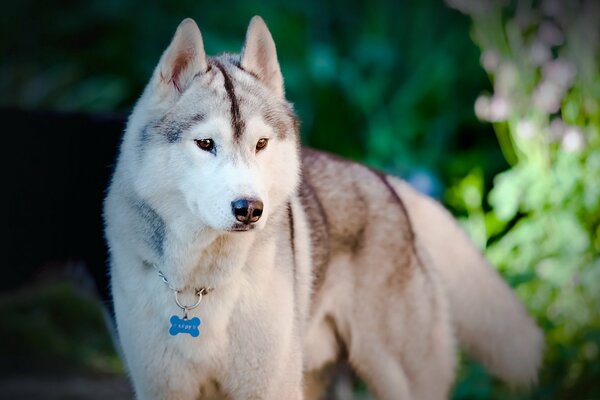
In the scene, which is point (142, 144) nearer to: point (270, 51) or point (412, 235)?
point (270, 51)

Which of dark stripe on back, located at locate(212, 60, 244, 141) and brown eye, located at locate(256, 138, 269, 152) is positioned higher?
dark stripe on back, located at locate(212, 60, 244, 141)

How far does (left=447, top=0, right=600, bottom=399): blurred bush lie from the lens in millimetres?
5648

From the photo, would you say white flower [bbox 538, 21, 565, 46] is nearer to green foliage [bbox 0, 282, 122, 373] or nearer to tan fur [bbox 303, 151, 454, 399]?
tan fur [bbox 303, 151, 454, 399]

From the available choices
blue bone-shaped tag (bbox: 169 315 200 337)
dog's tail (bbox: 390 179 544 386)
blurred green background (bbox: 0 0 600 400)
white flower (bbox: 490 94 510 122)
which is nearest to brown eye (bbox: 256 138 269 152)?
blue bone-shaped tag (bbox: 169 315 200 337)

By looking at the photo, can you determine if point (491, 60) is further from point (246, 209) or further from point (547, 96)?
point (246, 209)

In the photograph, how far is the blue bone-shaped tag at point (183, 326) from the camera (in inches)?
133

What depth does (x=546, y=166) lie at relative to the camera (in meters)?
6.13

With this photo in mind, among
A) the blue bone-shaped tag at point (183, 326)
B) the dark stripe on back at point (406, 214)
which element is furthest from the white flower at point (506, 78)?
the blue bone-shaped tag at point (183, 326)

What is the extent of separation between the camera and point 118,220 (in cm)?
352

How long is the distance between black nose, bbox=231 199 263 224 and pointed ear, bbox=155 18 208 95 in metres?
0.56

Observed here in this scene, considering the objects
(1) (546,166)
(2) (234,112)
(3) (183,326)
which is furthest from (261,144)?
(1) (546,166)

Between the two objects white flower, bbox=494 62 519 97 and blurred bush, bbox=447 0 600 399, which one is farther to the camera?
white flower, bbox=494 62 519 97

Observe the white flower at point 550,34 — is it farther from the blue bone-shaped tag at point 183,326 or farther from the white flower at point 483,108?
the blue bone-shaped tag at point 183,326

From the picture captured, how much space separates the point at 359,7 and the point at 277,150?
4.70m
